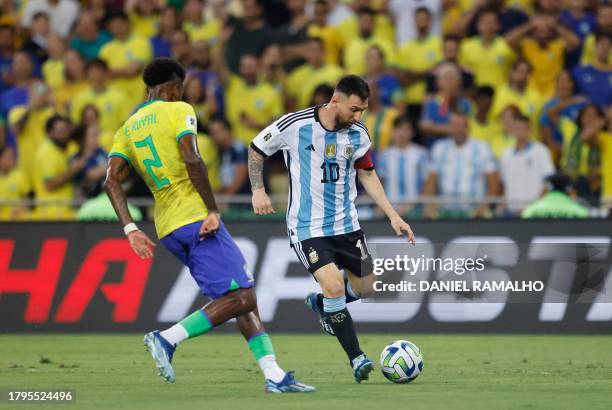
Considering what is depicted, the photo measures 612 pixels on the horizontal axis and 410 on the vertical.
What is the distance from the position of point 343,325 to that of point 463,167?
7007 millimetres

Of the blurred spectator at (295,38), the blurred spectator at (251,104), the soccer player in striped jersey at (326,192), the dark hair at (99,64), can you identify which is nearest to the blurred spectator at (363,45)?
the blurred spectator at (295,38)

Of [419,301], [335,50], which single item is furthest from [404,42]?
[419,301]

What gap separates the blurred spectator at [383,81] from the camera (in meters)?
17.9

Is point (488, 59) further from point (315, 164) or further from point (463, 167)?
point (315, 164)

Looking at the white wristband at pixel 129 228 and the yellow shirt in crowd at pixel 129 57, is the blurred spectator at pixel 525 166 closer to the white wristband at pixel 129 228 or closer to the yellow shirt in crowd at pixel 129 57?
the yellow shirt in crowd at pixel 129 57

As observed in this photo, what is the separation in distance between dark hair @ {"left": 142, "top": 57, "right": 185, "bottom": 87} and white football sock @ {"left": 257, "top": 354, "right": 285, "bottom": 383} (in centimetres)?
225

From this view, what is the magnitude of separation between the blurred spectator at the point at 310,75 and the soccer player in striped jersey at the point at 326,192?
753 centimetres

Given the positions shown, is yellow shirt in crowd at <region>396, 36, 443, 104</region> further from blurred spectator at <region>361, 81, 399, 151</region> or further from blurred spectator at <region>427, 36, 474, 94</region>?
blurred spectator at <region>361, 81, 399, 151</region>

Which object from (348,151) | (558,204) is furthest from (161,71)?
(558,204)

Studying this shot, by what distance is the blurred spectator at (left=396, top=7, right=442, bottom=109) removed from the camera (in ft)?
59.8

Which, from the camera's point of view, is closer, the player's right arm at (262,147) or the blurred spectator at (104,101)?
the player's right arm at (262,147)

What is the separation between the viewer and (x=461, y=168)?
1697cm

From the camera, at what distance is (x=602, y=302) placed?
1512cm

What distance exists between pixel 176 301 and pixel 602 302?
5.11 meters
